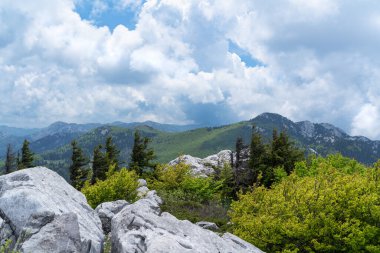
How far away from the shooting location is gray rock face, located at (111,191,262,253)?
1190 centimetres

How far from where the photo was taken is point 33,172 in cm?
1684

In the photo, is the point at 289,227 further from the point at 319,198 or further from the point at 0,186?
the point at 0,186

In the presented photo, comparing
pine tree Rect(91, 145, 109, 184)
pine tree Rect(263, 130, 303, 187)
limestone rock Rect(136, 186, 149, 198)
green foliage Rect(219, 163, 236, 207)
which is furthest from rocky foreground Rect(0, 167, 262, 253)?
pine tree Rect(91, 145, 109, 184)

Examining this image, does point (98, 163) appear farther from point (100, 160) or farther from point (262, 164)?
point (262, 164)

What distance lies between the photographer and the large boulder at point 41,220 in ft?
38.4

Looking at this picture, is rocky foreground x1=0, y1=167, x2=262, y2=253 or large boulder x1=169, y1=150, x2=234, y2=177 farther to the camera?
large boulder x1=169, y1=150, x2=234, y2=177

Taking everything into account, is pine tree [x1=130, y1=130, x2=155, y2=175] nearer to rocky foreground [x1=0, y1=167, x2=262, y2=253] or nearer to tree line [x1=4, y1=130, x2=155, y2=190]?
tree line [x1=4, y1=130, x2=155, y2=190]

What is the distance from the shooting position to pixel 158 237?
483 inches

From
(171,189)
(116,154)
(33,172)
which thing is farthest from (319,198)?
(116,154)

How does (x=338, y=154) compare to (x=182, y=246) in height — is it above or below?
above

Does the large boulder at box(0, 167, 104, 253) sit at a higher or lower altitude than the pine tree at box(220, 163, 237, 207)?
higher

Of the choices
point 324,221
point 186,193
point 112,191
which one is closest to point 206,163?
point 186,193

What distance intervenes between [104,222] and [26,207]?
1357cm

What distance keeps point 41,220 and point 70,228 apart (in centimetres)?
116
